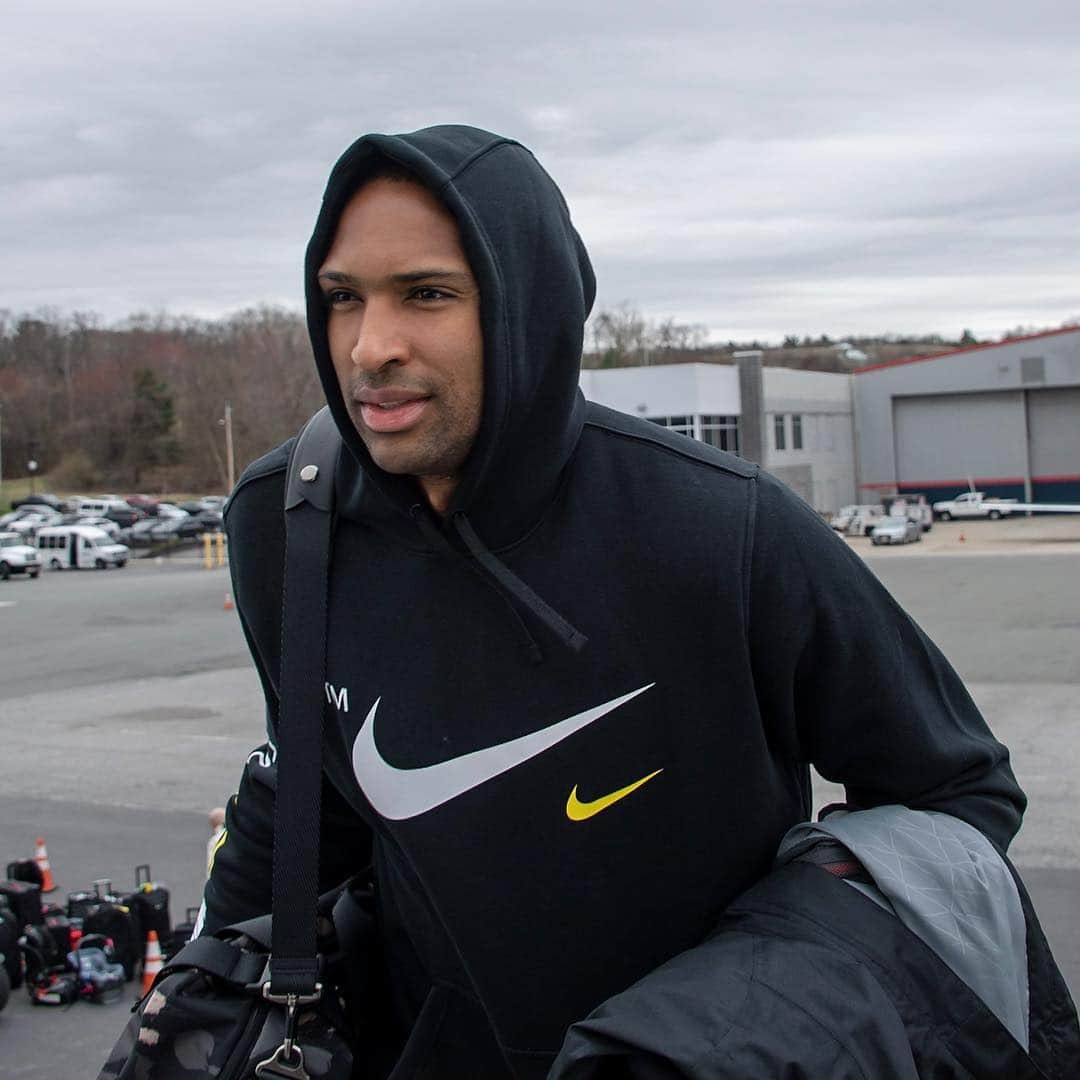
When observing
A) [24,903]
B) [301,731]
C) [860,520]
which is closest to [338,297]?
[301,731]

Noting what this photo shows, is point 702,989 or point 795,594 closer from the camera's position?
point 702,989

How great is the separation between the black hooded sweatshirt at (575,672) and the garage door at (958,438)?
230 ft

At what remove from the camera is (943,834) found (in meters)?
1.70

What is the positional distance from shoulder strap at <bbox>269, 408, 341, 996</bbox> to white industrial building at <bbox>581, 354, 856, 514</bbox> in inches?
2054

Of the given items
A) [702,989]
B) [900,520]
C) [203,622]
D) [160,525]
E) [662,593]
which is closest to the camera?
[702,989]

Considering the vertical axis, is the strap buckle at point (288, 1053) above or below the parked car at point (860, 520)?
above

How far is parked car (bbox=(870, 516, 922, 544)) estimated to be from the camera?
5066 centimetres

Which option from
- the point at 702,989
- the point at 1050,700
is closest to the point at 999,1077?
the point at 702,989

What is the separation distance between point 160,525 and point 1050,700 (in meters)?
48.3

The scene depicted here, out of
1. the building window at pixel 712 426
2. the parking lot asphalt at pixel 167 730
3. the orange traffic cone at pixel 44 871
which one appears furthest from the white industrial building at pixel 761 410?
the orange traffic cone at pixel 44 871

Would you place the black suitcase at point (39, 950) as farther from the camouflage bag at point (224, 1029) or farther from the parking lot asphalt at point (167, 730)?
the camouflage bag at point (224, 1029)

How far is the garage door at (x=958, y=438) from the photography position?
68188mm

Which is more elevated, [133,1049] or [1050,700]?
[133,1049]

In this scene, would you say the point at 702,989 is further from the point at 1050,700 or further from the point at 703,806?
the point at 1050,700
